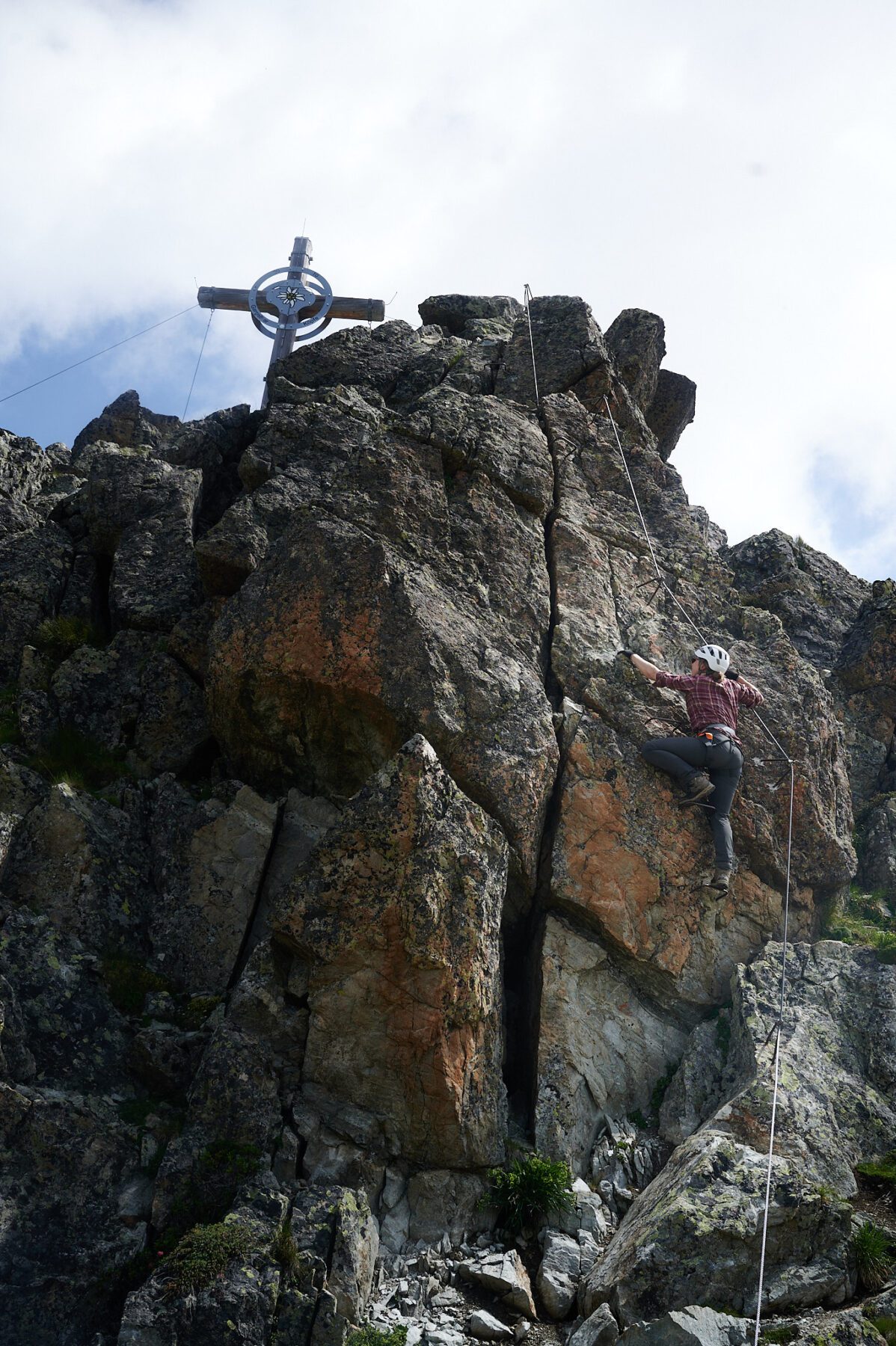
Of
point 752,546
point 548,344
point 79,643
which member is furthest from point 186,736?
point 752,546

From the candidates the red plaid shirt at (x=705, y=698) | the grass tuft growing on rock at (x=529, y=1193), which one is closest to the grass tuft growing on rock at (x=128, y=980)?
the grass tuft growing on rock at (x=529, y=1193)

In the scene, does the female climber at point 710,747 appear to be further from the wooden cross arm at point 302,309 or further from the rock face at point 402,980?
the wooden cross arm at point 302,309

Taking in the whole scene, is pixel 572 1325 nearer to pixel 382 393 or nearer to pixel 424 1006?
pixel 424 1006

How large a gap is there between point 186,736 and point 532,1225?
9336mm

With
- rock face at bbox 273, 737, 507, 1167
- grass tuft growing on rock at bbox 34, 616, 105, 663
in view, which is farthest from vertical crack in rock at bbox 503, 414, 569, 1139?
grass tuft growing on rock at bbox 34, 616, 105, 663

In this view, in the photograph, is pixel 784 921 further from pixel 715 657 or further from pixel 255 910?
pixel 255 910

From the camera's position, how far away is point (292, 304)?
30625mm

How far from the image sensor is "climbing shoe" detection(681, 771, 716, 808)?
623 inches

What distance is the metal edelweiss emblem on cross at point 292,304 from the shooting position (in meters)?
30.5

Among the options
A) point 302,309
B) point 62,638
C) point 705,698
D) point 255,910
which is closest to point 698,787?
point 705,698

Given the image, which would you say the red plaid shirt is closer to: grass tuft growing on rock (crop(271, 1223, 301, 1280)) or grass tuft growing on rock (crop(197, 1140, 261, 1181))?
grass tuft growing on rock (crop(197, 1140, 261, 1181))

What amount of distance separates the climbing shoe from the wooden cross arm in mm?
20724

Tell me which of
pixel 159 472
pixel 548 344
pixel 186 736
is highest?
pixel 548 344

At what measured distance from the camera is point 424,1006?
1320cm
